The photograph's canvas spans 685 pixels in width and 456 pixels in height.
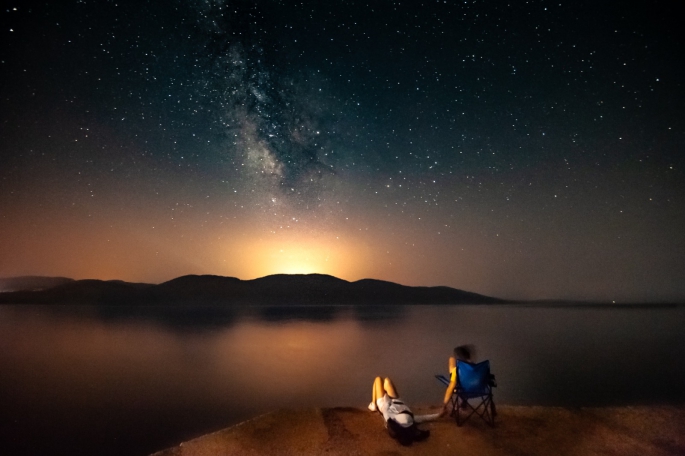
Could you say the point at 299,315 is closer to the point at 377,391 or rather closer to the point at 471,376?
the point at 377,391

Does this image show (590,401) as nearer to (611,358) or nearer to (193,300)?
(611,358)

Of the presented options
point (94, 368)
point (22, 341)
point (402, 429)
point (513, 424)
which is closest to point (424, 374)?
point (513, 424)

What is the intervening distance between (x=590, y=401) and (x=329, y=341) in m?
20.8

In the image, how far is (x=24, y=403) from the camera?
12.2 meters

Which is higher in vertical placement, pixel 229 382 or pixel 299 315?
pixel 299 315

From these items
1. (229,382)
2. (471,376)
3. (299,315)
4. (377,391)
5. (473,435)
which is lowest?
(229,382)

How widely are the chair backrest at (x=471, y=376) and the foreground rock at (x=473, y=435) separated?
519 millimetres

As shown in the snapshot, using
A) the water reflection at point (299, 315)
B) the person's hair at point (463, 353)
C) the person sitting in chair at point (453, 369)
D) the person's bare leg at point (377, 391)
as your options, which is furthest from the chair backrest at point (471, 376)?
the water reflection at point (299, 315)

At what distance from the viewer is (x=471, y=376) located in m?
6.20

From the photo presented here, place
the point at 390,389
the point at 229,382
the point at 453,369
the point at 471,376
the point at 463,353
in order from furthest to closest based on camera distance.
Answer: the point at 229,382, the point at 463,353, the point at 453,369, the point at 471,376, the point at 390,389

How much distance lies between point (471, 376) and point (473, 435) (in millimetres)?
828

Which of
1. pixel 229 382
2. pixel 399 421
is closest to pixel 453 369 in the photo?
pixel 399 421

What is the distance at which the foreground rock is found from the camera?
5.22 m

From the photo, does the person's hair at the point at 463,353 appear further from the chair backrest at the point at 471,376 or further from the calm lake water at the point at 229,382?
the calm lake water at the point at 229,382
